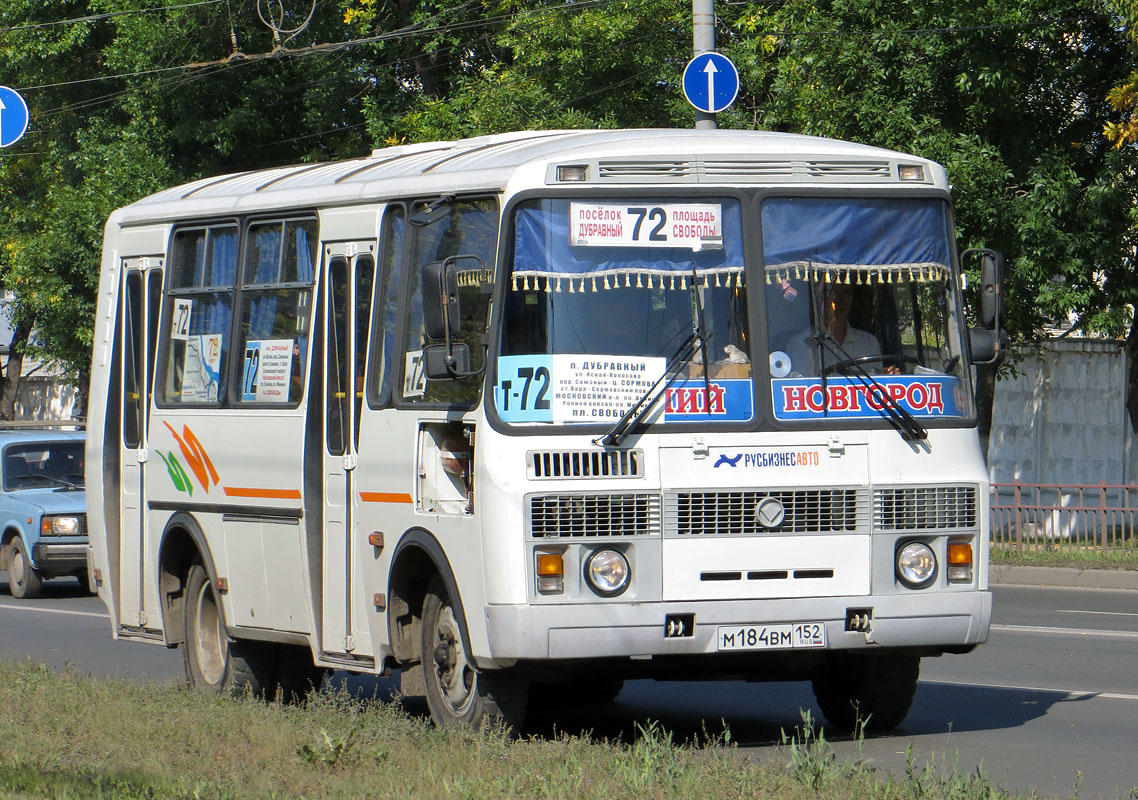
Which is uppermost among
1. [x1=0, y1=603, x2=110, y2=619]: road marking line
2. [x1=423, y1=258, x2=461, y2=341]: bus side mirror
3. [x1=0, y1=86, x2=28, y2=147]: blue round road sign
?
[x1=0, y1=86, x2=28, y2=147]: blue round road sign

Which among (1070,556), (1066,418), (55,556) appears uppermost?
(1066,418)

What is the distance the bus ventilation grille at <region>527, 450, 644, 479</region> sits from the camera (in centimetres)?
822

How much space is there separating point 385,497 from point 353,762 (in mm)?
1820

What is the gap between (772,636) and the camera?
839cm

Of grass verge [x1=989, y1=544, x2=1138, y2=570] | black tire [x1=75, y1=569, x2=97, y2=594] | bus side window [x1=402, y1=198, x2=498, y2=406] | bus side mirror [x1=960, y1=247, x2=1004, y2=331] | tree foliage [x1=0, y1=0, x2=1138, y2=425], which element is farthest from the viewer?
tree foliage [x1=0, y1=0, x2=1138, y2=425]

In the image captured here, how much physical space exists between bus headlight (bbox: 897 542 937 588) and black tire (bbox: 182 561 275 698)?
426 cm

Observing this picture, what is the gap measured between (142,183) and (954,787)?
28017 mm

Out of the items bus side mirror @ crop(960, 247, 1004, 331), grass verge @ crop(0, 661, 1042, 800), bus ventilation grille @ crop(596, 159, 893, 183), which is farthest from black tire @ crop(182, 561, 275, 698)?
bus side mirror @ crop(960, 247, 1004, 331)

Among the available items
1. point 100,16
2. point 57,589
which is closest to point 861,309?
point 57,589

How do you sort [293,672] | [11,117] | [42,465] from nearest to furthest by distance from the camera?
1. [293,672]
2. [42,465]
3. [11,117]

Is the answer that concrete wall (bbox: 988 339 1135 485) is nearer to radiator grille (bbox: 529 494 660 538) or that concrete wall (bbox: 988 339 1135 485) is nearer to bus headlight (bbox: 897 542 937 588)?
bus headlight (bbox: 897 542 937 588)

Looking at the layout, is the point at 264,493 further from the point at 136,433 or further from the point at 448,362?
the point at 448,362

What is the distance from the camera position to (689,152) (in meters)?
8.71

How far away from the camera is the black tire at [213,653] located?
11062 mm
